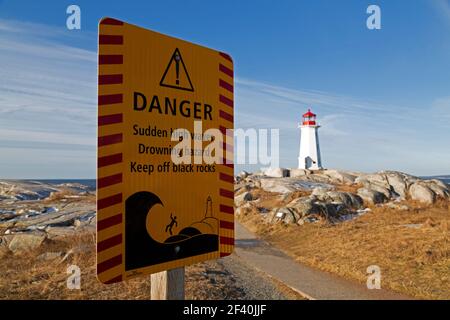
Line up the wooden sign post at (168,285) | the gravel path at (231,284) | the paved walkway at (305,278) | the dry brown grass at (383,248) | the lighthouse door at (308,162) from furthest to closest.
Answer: the lighthouse door at (308,162) < the dry brown grass at (383,248) < the paved walkway at (305,278) < the gravel path at (231,284) < the wooden sign post at (168,285)

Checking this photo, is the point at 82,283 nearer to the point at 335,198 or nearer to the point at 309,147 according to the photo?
the point at 335,198

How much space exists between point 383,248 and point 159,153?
10393mm

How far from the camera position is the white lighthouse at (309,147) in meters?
49.6

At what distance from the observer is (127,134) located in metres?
2.56

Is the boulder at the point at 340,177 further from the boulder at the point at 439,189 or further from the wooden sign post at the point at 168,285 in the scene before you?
the wooden sign post at the point at 168,285

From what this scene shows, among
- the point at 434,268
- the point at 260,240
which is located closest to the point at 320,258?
the point at 434,268

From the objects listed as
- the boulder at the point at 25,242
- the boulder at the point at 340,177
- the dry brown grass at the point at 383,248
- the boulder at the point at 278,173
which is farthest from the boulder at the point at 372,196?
the boulder at the point at 278,173

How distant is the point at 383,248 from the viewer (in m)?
10.7

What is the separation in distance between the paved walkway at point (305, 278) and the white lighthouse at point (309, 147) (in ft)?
129

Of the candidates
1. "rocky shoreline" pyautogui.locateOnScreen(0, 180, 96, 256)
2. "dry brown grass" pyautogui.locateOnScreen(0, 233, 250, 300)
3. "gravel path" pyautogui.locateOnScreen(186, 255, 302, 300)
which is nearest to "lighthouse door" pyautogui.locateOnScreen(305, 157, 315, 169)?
"rocky shoreline" pyautogui.locateOnScreen(0, 180, 96, 256)

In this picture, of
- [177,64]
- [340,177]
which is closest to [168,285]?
[177,64]

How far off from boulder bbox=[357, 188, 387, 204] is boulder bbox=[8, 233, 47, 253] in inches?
753

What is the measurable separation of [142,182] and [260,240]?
12.0 m

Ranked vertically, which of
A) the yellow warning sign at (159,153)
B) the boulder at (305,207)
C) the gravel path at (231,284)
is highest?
the yellow warning sign at (159,153)
